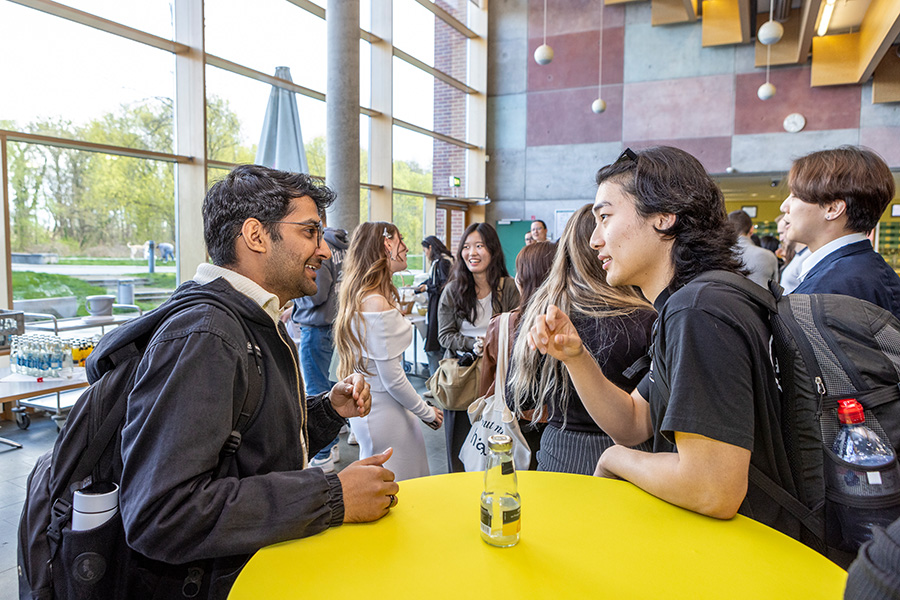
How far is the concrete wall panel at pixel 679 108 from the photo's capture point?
10336mm

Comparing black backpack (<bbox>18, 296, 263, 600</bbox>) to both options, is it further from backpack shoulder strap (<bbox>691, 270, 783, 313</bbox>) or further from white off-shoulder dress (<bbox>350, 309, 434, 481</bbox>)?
white off-shoulder dress (<bbox>350, 309, 434, 481</bbox>)

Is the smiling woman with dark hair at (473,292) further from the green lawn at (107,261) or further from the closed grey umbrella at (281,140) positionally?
the green lawn at (107,261)

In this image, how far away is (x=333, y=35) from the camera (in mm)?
6953

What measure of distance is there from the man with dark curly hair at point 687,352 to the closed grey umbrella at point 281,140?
5.01m

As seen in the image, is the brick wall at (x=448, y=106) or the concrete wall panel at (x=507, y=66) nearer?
the brick wall at (x=448, y=106)

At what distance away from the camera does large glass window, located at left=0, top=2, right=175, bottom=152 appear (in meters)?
4.73

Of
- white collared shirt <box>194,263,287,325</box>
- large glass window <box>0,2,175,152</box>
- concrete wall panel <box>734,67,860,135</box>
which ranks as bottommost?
white collared shirt <box>194,263,287,325</box>

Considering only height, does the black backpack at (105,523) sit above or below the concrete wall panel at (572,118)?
below

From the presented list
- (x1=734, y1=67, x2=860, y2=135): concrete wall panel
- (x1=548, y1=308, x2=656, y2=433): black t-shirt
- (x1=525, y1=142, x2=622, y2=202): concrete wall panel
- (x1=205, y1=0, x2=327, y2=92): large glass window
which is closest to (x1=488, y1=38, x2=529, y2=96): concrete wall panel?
(x1=525, y1=142, x2=622, y2=202): concrete wall panel

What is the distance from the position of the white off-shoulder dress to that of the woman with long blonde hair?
2.34 ft

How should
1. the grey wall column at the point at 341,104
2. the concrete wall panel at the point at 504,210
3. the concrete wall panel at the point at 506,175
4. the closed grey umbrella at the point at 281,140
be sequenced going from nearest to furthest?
1. the closed grey umbrella at the point at 281,140
2. the grey wall column at the point at 341,104
3. the concrete wall panel at the point at 506,175
4. the concrete wall panel at the point at 504,210

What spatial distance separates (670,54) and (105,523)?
11693 mm

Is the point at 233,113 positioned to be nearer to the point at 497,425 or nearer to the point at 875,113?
the point at 497,425

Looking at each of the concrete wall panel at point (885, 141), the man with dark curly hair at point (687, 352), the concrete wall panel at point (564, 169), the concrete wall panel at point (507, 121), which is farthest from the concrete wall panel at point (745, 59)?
the man with dark curly hair at point (687, 352)
